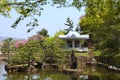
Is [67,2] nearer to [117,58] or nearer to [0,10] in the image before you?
[0,10]

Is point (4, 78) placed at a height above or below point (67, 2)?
below

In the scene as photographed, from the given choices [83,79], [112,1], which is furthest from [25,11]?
[83,79]

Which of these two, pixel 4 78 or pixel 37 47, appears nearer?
pixel 4 78

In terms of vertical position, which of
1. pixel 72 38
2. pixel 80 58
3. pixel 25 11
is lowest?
pixel 80 58

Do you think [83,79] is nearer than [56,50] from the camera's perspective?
Yes

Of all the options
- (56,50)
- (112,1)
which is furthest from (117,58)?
(112,1)

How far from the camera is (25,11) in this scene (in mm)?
6332

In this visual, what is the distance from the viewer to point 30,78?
1952cm

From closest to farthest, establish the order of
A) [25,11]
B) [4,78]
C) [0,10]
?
[25,11] → [0,10] → [4,78]

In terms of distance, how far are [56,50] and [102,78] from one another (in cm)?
848

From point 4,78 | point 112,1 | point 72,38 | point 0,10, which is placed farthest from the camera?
point 72,38

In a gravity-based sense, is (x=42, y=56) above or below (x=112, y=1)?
below

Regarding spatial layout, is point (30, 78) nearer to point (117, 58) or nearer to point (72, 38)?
point (117, 58)

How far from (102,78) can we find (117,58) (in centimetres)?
704
